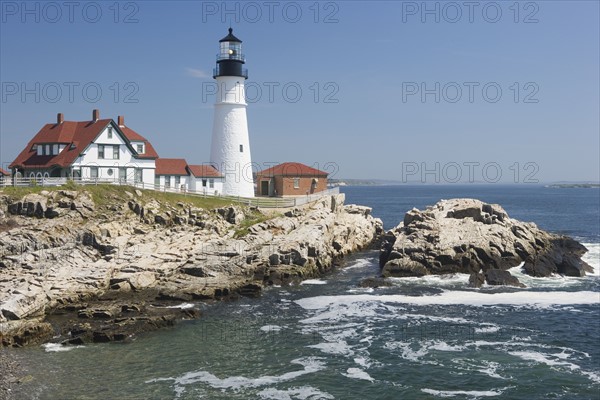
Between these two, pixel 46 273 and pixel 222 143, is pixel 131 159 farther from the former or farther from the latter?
pixel 46 273

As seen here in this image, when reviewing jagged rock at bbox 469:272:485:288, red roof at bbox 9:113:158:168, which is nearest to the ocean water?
jagged rock at bbox 469:272:485:288

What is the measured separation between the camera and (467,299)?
33.6 m

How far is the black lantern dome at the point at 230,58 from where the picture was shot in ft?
171

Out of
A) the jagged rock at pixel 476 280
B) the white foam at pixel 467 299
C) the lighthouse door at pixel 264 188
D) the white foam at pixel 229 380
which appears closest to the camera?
the white foam at pixel 229 380

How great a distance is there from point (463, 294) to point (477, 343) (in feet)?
30.2

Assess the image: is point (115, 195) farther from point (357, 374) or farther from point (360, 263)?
point (357, 374)

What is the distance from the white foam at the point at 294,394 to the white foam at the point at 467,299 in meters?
10.8

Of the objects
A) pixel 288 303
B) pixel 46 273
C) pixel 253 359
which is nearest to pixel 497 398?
pixel 253 359

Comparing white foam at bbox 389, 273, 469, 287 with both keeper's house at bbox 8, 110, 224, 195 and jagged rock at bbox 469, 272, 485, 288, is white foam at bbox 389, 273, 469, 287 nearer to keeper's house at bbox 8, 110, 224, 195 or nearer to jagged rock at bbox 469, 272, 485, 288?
jagged rock at bbox 469, 272, 485, 288

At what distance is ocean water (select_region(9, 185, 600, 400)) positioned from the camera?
2064 centimetres

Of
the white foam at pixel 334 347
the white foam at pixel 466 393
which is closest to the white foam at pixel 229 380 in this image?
the white foam at pixel 334 347

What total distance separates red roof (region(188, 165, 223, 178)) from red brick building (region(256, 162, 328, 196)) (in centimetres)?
767

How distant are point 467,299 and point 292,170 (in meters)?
29.5

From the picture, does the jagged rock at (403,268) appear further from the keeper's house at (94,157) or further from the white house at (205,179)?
the white house at (205,179)
